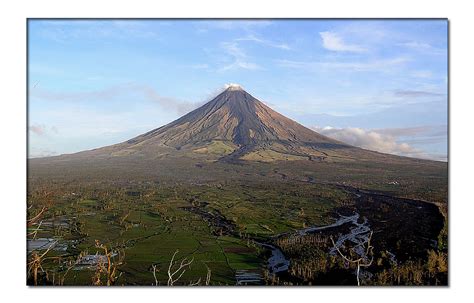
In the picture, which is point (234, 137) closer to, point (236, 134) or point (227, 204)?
point (236, 134)

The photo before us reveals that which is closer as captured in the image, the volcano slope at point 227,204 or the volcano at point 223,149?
the volcano slope at point 227,204

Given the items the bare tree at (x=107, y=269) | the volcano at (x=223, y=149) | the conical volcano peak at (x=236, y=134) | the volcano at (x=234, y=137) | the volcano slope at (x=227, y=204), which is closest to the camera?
the bare tree at (x=107, y=269)

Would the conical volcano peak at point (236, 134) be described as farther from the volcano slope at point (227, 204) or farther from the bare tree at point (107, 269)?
the bare tree at point (107, 269)

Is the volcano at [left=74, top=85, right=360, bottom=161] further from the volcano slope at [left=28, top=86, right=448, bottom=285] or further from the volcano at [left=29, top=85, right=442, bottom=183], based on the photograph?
the volcano slope at [left=28, top=86, right=448, bottom=285]

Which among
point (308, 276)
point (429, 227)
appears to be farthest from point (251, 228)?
point (429, 227)

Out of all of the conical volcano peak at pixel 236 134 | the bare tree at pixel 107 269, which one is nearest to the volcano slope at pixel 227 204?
the bare tree at pixel 107 269

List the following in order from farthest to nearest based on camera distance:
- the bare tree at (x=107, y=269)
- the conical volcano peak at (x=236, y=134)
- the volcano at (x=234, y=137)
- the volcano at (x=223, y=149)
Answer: the conical volcano peak at (x=236, y=134), the volcano at (x=234, y=137), the volcano at (x=223, y=149), the bare tree at (x=107, y=269)
